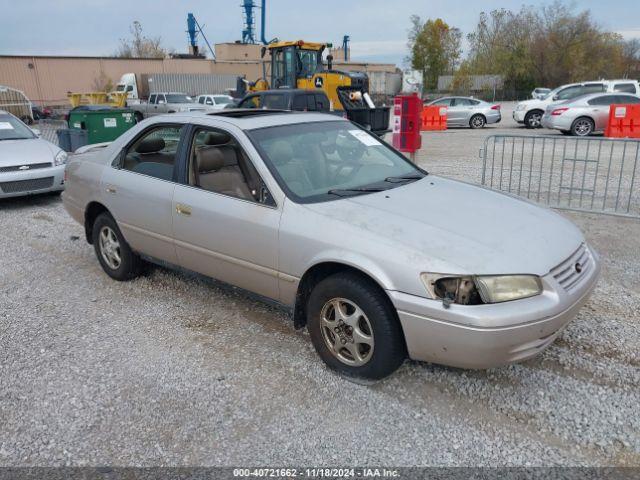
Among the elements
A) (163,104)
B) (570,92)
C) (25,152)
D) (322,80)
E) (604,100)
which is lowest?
(25,152)

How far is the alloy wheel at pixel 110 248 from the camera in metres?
5.02

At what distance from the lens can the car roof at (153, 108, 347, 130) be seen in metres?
4.05

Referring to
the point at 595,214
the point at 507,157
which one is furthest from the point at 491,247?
the point at 507,157

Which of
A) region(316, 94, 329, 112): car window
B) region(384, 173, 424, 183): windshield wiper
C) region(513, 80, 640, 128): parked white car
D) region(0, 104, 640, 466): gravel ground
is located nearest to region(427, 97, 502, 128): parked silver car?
region(513, 80, 640, 128): parked white car

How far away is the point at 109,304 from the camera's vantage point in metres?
4.64

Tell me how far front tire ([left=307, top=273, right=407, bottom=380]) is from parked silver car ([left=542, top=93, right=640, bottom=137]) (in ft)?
52.1

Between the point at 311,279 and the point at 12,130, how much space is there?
8.15 m

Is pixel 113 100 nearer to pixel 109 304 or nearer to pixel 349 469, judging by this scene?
pixel 109 304

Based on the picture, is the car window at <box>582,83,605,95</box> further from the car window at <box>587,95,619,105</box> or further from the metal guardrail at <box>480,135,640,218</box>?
the metal guardrail at <box>480,135,640,218</box>

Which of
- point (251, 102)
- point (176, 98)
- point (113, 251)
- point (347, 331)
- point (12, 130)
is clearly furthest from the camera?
point (176, 98)

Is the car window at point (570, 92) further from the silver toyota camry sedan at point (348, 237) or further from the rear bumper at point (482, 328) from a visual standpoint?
the rear bumper at point (482, 328)

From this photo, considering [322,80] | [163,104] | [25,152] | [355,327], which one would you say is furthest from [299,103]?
[163,104]

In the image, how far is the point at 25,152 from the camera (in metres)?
8.47

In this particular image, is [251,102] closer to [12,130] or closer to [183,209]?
[12,130]
